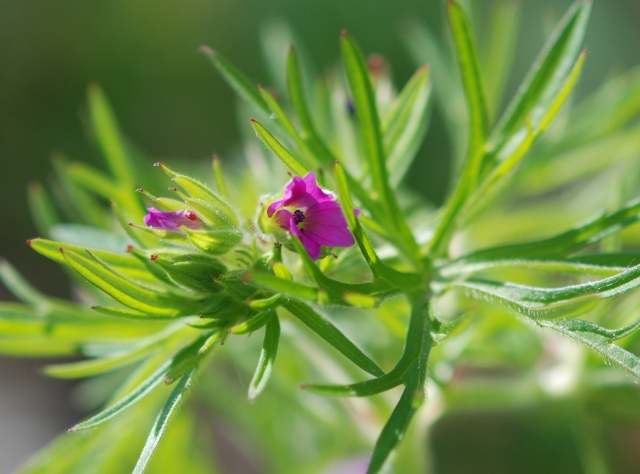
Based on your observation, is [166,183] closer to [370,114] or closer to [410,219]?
[410,219]

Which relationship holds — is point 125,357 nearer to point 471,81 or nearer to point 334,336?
point 334,336

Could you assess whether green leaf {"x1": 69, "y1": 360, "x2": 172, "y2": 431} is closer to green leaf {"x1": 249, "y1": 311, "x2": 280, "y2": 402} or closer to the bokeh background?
green leaf {"x1": 249, "y1": 311, "x2": 280, "y2": 402}

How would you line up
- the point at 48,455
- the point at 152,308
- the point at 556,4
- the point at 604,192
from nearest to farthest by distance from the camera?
the point at 152,308, the point at 48,455, the point at 604,192, the point at 556,4

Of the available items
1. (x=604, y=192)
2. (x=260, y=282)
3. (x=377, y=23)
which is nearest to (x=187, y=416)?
(x=260, y=282)

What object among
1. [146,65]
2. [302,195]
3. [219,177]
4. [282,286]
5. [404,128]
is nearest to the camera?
[282,286]

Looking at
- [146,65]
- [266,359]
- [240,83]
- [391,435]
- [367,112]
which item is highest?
[240,83]

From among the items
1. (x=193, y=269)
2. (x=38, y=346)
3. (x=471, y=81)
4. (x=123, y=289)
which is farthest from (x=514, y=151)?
(x=38, y=346)
